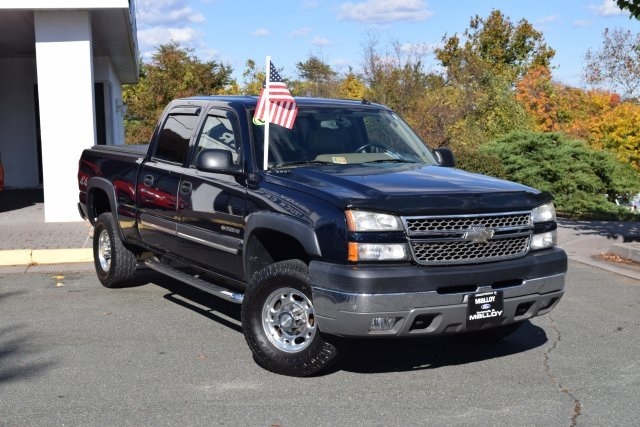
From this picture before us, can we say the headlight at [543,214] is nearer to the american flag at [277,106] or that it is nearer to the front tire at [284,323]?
the front tire at [284,323]

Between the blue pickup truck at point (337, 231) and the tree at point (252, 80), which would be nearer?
the blue pickup truck at point (337, 231)

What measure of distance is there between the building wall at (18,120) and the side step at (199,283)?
45.7 ft

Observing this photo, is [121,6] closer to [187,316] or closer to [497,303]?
[187,316]

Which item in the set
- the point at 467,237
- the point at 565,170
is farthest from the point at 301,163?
the point at 565,170

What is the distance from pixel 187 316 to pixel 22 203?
10069mm

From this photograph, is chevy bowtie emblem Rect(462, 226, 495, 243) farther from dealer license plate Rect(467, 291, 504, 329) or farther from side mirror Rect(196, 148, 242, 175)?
side mirror Rect(196, 148, 242, 175)

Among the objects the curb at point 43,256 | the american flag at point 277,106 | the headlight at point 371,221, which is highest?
the american flag at point 277,106

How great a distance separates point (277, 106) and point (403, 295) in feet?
6.88

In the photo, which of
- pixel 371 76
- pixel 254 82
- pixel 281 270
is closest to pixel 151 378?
pixel 281 270

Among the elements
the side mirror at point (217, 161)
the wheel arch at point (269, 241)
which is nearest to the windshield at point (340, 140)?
the side mirror at point (217, 161)

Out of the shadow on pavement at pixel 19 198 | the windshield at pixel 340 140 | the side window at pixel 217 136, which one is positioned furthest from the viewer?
the shadow on pavement at pixel 19 198

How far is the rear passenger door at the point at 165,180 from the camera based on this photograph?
7418 mm

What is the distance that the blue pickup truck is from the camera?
5.45m

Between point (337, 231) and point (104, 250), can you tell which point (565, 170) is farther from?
point (337, 231)
